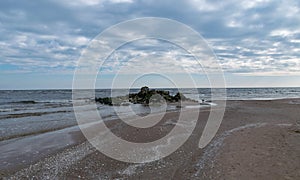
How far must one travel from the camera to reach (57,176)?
5.82m

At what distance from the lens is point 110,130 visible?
11.9 meters

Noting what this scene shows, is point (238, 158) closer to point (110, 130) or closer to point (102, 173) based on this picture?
point (102, 173)

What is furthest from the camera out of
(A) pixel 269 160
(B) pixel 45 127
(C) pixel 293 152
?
(B) pixel 45 127

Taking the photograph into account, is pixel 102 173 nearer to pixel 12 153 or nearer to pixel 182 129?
pixel 12 153

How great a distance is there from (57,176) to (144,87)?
34972 mm

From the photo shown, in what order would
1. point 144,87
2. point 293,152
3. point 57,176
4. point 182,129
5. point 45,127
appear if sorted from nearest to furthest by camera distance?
point 57,176, point 293,152, point 182,129, point 45,127, point 144,87

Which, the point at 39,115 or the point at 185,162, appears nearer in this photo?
the point at 185,162

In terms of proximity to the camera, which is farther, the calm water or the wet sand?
the calm water

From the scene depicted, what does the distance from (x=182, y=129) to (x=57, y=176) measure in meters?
6.95

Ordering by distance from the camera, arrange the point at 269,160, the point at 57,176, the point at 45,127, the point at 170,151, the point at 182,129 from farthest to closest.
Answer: the point at 45,127 → the point at 182,129 → the point at 170,151 → the point at 269,160 → the point at 57,176

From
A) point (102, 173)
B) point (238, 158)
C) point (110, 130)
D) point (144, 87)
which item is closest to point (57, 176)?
point (102, 173)

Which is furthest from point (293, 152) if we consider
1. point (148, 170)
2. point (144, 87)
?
point (144, 87)

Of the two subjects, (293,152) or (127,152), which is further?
(127,152)

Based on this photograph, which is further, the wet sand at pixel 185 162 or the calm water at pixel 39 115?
the calm water at pixel 39 115
